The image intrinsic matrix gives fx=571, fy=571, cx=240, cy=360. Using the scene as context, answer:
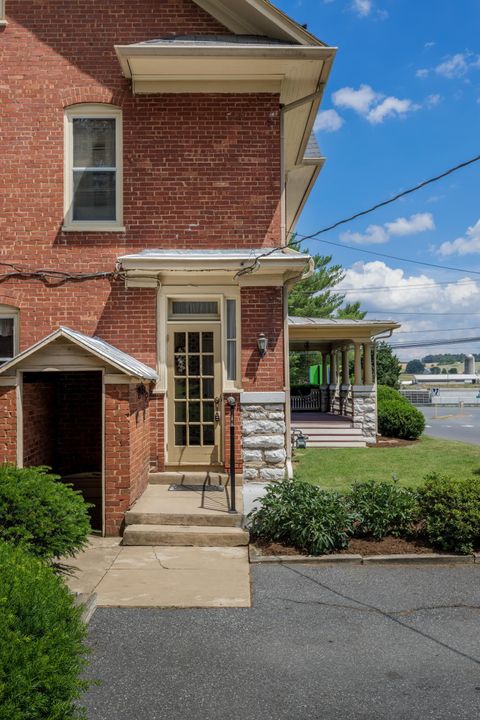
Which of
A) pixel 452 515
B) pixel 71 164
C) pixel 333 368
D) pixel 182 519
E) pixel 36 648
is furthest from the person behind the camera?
pixel 333 368

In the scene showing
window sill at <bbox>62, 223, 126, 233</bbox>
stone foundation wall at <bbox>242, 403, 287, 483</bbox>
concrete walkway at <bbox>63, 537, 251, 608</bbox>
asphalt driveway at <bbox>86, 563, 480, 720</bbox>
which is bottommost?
asphalt driveway at <bbox>86, 563, 480, 720</bbox>

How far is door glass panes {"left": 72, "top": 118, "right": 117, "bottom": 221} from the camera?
352 inches

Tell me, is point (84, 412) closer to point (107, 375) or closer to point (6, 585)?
point (107, 375)

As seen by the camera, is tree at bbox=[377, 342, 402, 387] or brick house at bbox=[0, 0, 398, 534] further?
tree at bbox=[377, 342, 402, 387]

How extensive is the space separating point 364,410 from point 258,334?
10170mm

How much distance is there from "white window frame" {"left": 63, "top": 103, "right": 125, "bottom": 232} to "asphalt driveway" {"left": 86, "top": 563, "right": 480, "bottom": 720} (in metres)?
5.78

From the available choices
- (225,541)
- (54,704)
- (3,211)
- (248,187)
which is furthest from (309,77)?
(54,704)

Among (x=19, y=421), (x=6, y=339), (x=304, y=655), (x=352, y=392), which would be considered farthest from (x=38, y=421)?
(x=352, y=392)

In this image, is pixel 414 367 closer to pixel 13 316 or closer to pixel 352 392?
pixel 352 392

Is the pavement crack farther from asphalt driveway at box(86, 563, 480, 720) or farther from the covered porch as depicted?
the covered porch

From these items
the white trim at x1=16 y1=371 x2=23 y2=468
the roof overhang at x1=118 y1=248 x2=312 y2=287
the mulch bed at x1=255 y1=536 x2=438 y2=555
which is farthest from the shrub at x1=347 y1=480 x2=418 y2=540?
the white trim at x1=16 y1=371 x2=23 y2=468

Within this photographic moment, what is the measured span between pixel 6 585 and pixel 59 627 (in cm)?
40

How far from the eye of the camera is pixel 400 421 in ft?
61.2

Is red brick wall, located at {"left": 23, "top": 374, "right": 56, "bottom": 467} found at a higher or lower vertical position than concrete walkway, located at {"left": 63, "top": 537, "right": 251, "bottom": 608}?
higher
